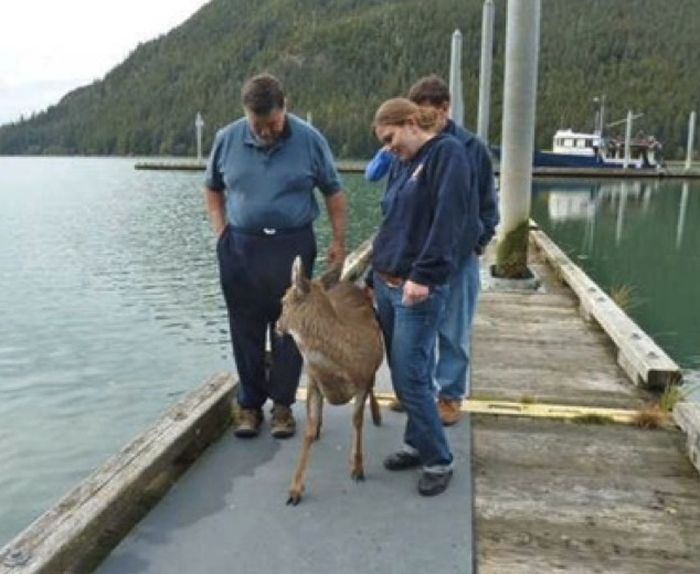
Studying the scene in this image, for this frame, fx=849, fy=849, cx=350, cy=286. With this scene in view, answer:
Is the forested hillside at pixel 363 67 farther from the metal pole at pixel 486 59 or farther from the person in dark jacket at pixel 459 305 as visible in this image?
the person in dark jacket at pixel 459 305

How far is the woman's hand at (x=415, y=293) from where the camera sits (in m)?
3.43

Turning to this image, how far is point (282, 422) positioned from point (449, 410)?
0.90 m

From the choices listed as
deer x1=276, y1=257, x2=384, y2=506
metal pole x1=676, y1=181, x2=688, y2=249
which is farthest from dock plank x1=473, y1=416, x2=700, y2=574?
metal pole x1=676, y1=181, x2=688, y2=249

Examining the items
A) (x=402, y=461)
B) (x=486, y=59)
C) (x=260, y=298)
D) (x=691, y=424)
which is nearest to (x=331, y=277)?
(x=260, y=298)

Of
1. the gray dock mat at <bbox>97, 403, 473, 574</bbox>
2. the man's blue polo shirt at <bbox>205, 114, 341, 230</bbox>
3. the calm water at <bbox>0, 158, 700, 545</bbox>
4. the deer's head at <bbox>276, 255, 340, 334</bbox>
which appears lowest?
the calm water at <bbox>0, 158, 700, 545</bbox>

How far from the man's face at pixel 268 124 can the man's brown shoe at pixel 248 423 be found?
1419mm

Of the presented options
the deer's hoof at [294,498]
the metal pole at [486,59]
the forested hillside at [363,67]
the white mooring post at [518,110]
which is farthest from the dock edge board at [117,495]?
the forested hillside at [363,67]

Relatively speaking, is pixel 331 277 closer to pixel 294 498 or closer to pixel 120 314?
pixel 294 498

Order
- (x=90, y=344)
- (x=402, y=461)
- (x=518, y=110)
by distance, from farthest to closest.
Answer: (x=90, y=344)
(x=518, y=110)
(x=402, y=461)

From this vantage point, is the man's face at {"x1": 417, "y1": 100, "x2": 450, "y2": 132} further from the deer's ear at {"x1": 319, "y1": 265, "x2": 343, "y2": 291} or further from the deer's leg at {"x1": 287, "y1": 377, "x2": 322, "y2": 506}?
the deer's leg at {"x1": 287, "y1": 377, "x2": 322, "y2": 506}

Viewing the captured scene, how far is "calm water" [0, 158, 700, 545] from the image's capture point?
7734mm

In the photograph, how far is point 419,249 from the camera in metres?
3.60

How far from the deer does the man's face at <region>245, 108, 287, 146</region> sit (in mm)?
712

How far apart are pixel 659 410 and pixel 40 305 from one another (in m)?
11.9
